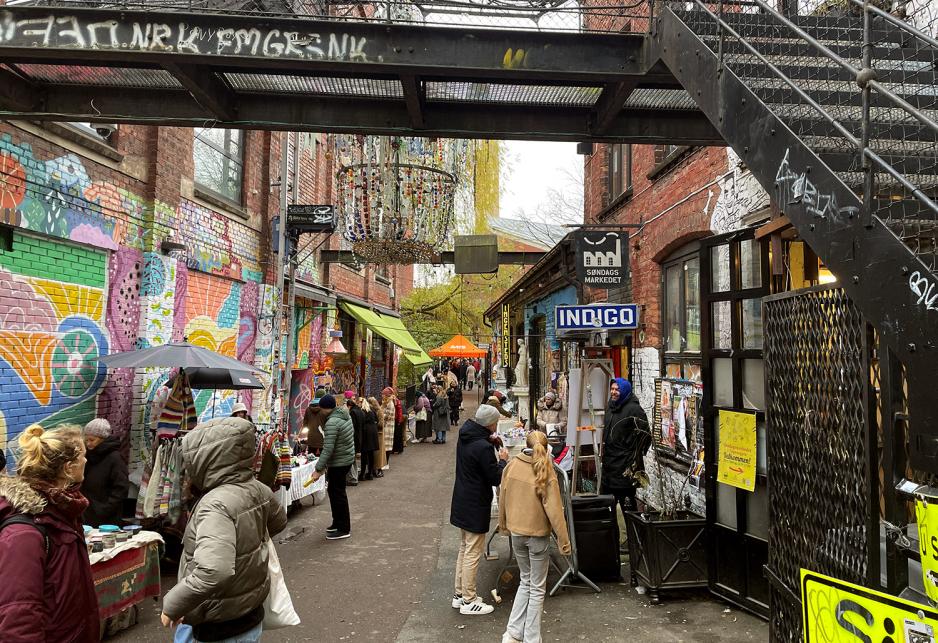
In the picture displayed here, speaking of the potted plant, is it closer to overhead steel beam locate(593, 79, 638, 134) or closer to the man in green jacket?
overhead steel beam locate(593, 79, 638, 134)

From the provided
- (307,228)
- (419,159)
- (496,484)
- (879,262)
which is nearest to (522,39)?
(879,262)

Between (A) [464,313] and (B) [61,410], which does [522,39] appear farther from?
(A) [464,313]

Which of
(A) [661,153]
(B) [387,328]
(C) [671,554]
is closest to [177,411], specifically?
(C) [671,554]

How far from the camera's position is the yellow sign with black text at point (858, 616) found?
1.84 metres

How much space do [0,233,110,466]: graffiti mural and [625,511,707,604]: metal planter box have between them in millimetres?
6253

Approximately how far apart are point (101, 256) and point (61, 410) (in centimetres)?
189

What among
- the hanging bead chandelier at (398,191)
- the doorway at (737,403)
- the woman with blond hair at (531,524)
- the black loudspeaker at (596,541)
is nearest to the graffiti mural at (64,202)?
the hanging bead chandelier at (398,191)

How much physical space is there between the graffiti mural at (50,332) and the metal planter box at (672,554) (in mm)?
6253

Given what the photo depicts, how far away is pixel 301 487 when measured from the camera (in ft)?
29.5

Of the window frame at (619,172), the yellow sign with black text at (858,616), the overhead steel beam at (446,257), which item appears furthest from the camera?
the overhead steel beam at (446,257)

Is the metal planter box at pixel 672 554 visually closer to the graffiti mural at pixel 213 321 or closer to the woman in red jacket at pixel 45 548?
the woman in red jacket at pixel 45 548

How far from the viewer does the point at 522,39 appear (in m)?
4.61

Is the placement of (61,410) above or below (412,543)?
above

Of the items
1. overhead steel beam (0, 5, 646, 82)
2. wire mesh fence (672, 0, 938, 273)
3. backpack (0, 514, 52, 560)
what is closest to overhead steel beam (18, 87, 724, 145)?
overhead steel beam (0, 5, 646, 82)
